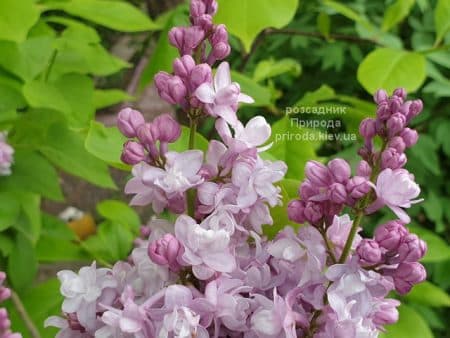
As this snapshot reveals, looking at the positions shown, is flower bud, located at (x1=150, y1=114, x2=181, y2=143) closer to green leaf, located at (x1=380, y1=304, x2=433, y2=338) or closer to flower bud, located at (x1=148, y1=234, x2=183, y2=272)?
flower bud, located at (x1=148, y1=234, x2=183, y2=272)

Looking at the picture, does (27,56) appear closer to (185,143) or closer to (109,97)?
(109,97)

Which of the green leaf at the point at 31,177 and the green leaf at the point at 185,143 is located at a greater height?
the green leaf at the point at 185,143

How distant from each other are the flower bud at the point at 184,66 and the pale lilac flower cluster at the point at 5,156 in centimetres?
47

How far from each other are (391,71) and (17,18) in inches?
15.8

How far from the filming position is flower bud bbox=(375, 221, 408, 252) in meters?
0.37

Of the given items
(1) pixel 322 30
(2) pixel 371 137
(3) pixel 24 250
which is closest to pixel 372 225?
(1) pixel 322 30

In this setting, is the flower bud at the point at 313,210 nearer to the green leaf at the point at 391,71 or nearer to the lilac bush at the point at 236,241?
the lilac bush at the point at 236,241

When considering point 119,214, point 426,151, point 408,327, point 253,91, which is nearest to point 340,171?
point 408,327

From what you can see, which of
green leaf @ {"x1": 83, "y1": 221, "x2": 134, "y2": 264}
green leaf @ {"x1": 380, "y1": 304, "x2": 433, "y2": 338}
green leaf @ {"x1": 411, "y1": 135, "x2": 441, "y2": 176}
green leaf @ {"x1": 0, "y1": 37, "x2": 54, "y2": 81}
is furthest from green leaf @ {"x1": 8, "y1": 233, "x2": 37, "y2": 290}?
green leaf @ {"x1": 411, "y1": 135, "x2": 441, "y2": 176}

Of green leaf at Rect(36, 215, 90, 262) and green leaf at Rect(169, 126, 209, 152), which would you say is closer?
green leaf at Rect(169, 126, 209, 152)

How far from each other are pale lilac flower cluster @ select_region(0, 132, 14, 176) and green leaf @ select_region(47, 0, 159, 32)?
0.17 m

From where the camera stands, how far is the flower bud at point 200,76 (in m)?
0.39

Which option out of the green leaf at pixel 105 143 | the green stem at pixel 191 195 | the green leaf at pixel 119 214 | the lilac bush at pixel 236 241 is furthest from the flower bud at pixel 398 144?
the green leaf at pixel 119 214

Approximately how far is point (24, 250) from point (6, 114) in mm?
173
